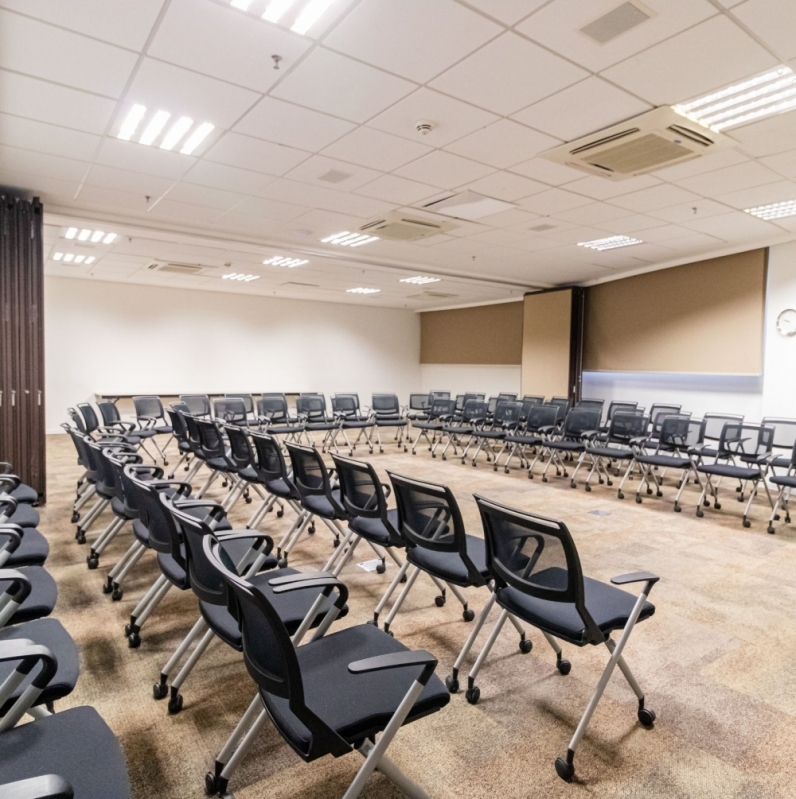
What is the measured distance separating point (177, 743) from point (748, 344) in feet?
28.4

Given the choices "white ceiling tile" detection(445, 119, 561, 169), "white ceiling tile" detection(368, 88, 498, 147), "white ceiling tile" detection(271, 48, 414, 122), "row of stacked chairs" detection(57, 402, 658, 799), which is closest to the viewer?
"row of stacked chairs" detection(57, 402, 658, 799)

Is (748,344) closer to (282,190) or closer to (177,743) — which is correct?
(282,190)

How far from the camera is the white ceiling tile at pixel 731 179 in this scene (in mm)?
4902

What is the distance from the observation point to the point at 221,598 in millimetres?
2111

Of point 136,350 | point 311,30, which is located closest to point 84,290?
point 136,350

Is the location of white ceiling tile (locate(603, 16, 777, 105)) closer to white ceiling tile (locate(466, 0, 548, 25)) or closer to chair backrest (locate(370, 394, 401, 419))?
white ceiling tile (locate(466, 0, 548, 25))

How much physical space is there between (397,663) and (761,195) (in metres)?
6.23

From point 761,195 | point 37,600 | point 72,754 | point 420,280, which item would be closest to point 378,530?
point 37,600

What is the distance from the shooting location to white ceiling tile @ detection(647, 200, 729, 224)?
19.5 ft

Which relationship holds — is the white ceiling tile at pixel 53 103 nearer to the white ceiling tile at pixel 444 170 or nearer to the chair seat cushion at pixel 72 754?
the white ceiling tile at pixel 444 170

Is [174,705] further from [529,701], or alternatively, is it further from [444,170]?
[444,170]

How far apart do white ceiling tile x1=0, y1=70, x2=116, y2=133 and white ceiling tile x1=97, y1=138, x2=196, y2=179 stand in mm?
356

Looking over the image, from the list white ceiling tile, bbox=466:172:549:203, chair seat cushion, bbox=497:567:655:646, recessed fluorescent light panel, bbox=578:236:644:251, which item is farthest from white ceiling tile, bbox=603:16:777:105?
recessed fluorescent light panel, bbox=578:236:644:251

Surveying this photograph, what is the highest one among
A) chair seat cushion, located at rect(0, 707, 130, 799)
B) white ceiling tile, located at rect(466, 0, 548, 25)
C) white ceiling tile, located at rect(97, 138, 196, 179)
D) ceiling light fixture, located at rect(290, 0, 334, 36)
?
white ceiling tile, located at rect(466, 0, 548, 25)
